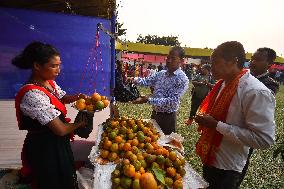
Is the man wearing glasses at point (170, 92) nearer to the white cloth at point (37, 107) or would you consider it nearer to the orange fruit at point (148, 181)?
the orange fruit at point (148, 181)

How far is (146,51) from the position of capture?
81.7ft

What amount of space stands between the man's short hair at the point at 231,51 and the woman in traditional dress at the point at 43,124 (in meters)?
1.57

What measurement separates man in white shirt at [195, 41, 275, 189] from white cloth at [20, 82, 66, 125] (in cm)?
145

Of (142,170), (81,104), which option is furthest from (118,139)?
(142,170)

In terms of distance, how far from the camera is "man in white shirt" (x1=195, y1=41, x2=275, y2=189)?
2.50m

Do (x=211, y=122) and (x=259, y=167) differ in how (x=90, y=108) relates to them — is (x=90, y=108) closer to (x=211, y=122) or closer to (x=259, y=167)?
(x=211, y=122)

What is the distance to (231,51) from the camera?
106 inches

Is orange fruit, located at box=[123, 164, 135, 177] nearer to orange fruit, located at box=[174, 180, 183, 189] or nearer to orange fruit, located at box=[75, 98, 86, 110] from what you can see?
orange fruit, located at box=[174, 180, 183, 189]

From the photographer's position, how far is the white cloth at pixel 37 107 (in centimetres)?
256

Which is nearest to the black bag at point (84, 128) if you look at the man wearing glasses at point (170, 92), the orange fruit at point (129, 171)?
the orange fruit at point (129, 171)

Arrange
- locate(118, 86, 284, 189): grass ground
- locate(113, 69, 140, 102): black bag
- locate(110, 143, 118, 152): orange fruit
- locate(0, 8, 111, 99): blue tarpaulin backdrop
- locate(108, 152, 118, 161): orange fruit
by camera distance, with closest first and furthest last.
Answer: locate(108, 152, 118, 161): orange fruit, locate(110, 143, 118, 152): orange fruit, locate(118, 86, 284, 189): grass ground, locate(113, 69, 140, 102): black bag, locate(0, 8, 111, 99): blue tarpaulin backdrop

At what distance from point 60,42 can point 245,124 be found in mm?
7643

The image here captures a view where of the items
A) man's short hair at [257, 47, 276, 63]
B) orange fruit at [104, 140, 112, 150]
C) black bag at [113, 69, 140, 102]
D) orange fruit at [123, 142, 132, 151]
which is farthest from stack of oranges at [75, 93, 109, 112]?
black bag at [113, 69, 140, 102]

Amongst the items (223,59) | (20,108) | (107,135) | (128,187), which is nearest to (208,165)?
(128,187)
